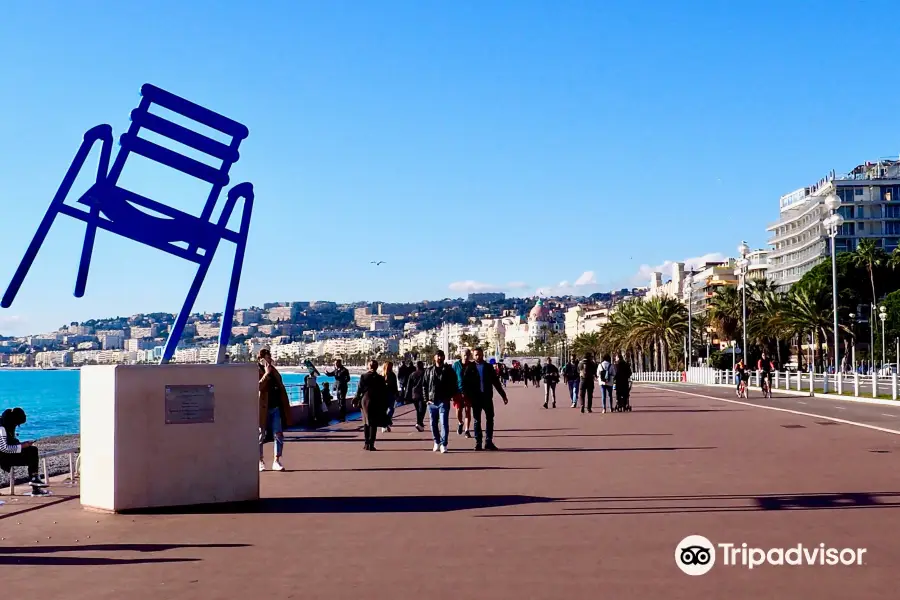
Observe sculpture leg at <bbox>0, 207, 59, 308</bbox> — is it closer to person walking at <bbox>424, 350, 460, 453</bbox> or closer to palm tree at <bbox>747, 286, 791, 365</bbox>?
person walking at <bbox>424, 350, 460, 453</bbox>

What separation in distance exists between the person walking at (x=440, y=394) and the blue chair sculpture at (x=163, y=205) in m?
5.84

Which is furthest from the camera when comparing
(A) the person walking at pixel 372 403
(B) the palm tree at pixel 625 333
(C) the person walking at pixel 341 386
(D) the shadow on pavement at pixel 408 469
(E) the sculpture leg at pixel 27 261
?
(B) the palm tree at pixel 625 333

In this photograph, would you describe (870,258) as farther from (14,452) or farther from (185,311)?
(14,452)

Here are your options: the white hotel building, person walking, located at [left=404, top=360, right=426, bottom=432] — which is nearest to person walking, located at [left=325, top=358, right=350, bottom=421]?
person walking, located at [left=404, top=360, right=426, bottom=432]

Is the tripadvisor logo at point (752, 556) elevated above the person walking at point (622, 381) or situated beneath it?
situated beneath

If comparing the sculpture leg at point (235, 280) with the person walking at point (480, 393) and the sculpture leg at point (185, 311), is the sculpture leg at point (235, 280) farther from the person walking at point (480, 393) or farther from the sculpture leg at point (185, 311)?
the person walking at point (480, 393)

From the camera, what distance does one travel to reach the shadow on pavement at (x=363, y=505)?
1065cm

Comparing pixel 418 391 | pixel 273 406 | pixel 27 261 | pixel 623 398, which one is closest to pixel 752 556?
pixel 27 261

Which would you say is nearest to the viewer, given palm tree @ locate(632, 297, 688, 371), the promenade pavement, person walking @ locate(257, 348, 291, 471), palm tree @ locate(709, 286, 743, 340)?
the promenade pavement

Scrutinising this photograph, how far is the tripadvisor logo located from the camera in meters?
7.52

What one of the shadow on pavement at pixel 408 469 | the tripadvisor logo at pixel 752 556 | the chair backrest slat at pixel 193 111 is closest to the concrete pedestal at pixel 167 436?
the chair backrest slat at pixel 193 111

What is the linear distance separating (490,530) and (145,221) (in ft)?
16.1

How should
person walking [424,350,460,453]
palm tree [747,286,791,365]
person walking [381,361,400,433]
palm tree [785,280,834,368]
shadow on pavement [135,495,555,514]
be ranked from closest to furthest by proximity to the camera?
shadow on pavement [135,495,555,514], person walking [424,350,460,453], person walking [381,361,400,433], palm tree [785,280,834,368], palm tree [747,286,791,365]

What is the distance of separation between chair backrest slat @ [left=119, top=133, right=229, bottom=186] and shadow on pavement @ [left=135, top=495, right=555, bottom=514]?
11.1 ft
